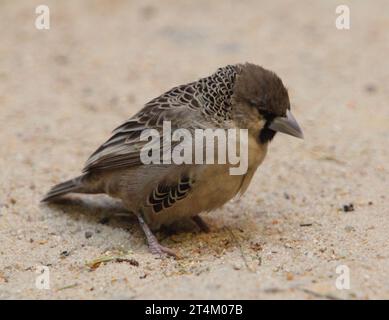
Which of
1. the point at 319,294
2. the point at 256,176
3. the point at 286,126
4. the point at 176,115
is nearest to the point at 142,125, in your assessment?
the point at 176,115

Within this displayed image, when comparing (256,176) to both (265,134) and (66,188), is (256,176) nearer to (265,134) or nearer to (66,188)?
(265,134)

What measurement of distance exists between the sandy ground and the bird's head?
0.94 m

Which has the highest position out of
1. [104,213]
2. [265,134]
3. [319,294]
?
[265,134]

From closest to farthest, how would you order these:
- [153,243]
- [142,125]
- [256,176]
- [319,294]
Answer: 1. [319,294]
2. [153,243]
3. [142,125]
4. [256,176]

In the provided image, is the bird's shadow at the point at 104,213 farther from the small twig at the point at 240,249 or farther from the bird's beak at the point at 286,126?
the bird's beak at the point at 286,126

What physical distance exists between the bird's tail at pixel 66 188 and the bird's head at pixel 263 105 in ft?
5.49

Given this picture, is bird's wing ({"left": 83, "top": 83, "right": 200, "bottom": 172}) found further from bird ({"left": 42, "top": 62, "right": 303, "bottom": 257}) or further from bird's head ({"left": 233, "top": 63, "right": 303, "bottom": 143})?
bird's head ({"left": 233, "top": 63, "right": 303, "bottom": 143})

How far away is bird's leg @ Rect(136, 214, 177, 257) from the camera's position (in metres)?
5.76

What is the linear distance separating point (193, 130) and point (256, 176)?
71.7 inches

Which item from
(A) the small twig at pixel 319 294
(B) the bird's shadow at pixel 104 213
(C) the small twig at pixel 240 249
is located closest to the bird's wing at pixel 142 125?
(B) the bird's shadow at pixel 104 213

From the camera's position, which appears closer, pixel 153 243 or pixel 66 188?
pixel 153 243

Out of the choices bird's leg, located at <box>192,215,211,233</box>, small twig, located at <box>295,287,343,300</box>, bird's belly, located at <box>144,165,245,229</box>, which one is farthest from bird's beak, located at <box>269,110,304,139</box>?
small twig, located at <box>295,287,343,300</box>

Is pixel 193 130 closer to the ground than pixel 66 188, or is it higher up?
higher up

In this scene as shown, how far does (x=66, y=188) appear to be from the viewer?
6.50m
